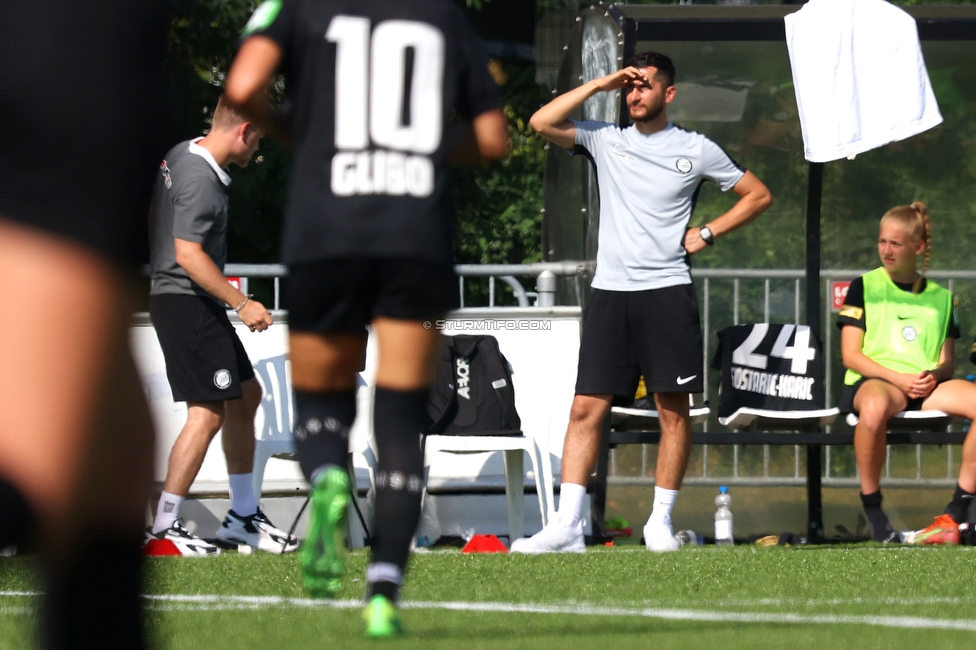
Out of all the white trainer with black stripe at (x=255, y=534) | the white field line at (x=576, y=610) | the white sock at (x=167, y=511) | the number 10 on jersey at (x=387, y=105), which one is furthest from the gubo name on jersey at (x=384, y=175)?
the white trainer with black stripe at (x=255, y=534)

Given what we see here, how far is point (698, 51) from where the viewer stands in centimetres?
894

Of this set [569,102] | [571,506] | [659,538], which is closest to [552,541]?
[571,506]

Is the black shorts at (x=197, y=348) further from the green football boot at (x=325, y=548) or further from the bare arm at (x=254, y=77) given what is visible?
the green football boot at (x=325, y=548)

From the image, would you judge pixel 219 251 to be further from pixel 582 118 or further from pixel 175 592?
pixel 582 118

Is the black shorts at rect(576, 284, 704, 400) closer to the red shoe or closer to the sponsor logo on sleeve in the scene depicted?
the sponsor logo on sleeve

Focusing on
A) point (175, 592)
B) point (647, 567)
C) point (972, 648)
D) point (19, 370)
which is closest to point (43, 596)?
point (19, 370)

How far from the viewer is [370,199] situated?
380cm

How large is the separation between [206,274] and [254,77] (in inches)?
115

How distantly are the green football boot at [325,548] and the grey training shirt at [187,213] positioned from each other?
3629 mm

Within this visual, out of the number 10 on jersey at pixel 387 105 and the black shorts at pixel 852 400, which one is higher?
the number 10 on jersey at pixel 387 105

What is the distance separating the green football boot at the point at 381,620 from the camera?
3.41 metres

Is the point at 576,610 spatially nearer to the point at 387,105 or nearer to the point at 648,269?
the point at 387,105

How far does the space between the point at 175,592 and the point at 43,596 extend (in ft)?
11.2

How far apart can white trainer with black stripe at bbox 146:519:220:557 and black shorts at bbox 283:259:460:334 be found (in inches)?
128
